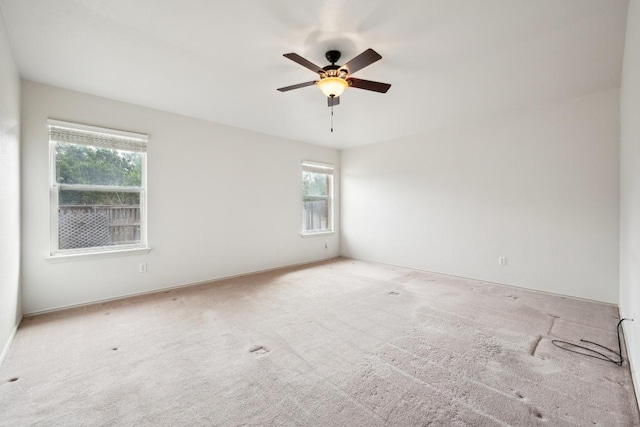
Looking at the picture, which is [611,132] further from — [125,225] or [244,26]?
[125,225]

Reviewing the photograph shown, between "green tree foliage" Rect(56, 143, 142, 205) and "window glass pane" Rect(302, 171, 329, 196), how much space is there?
9.83ft

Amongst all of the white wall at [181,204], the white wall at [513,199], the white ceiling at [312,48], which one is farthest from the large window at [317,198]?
the white ceiling at [312,48]

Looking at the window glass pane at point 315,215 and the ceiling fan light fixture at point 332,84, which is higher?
the ceiling fan light fixture at point 332,84

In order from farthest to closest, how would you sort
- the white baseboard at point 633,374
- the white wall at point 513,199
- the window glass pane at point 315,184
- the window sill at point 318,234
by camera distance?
the window glass pane at point 315,184
the window sill at point 318,234
the white wall at point 513,199
the white baseboard at point 633,374

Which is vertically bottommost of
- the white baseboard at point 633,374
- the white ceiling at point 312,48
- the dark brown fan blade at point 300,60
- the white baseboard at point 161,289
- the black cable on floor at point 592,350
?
the black cable on floor at point 592,350

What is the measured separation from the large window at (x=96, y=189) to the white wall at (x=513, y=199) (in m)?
4.20

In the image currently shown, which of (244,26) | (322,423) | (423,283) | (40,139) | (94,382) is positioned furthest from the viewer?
(423,283)

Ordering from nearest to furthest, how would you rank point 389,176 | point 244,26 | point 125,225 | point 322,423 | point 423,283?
point 322,423
point 244,26
point 125,225
point 423,283
point 389,176

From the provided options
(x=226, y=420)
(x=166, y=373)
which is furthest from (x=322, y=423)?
(x=166, y=373)

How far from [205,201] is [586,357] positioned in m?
4.70

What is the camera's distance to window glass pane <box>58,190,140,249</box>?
3.28m

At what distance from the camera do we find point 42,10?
1966mm

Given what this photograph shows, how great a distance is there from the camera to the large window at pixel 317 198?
5.83 m

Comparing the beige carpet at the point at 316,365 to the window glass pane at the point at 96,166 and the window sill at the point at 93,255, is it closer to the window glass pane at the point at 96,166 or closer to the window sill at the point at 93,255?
Answer: the window sill at the point at 93,255
